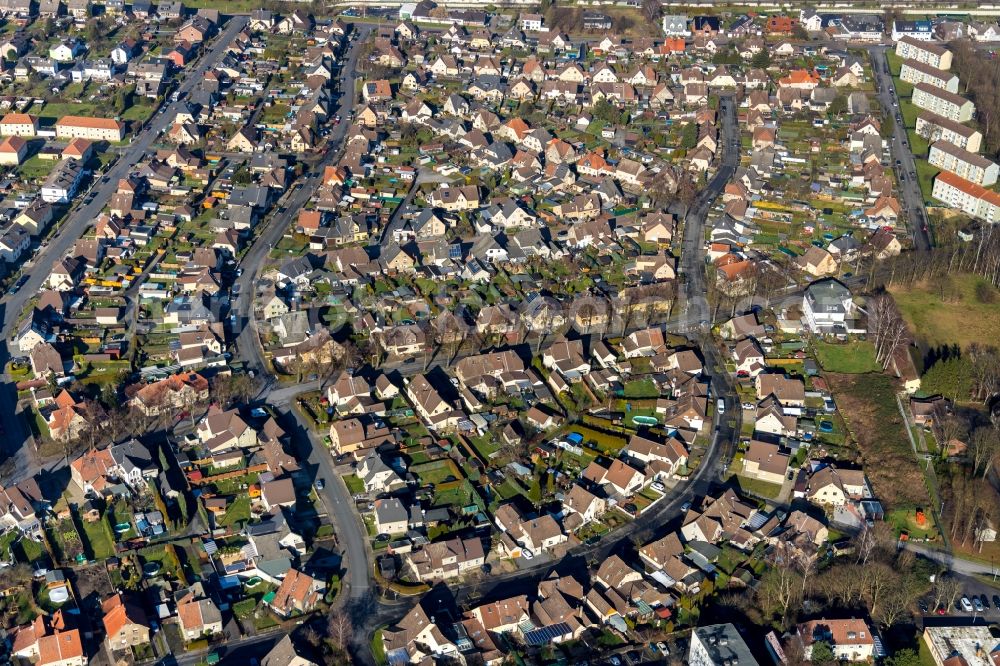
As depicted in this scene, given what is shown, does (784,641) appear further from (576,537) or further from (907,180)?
(907,180)

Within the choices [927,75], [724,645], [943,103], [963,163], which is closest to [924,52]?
[927,75]

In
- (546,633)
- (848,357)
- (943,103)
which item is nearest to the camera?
(546,633)

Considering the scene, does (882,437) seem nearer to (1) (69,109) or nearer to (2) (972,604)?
(2) (972,604)

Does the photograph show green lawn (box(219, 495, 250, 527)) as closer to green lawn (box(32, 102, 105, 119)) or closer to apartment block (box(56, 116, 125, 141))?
apartment block (box(56, 116, 125, 141))

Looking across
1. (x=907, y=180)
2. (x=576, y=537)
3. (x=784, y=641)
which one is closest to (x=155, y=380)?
(x=576, y=537)

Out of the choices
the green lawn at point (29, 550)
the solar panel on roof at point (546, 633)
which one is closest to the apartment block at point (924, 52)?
the solar panel on roof at point (546, 633)

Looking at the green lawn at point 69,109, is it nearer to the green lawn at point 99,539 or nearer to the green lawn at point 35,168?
the green lawn at point 35,168

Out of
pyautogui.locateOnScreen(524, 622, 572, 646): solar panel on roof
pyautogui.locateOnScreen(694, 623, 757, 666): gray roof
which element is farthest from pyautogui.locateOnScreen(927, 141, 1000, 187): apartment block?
pyautogui.locateOnScreen(524, 622, 572, 646): solar panel on roof
